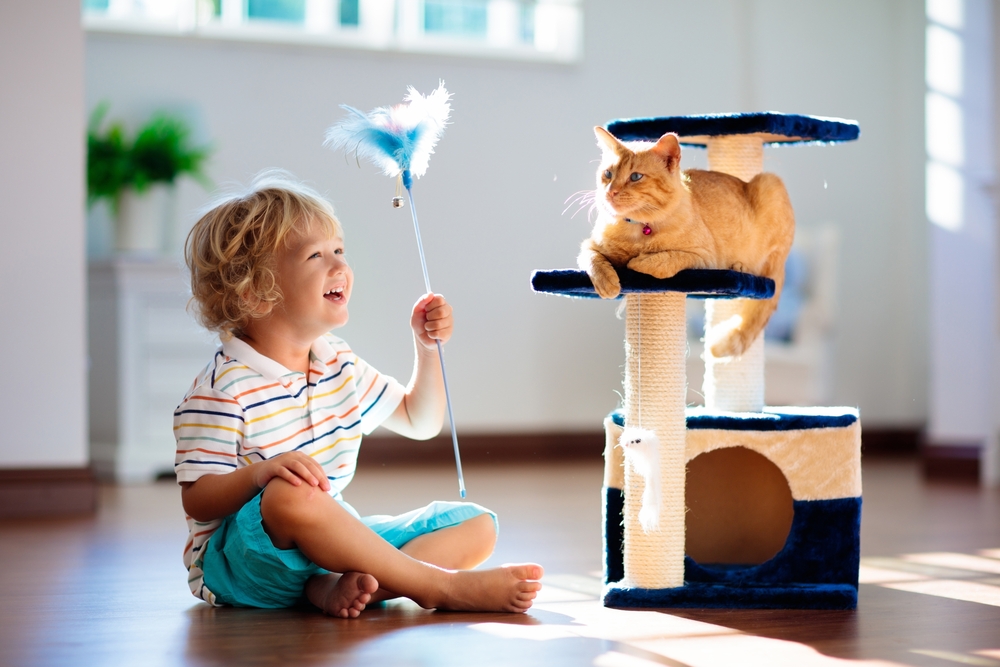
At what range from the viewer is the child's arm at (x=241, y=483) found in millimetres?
1476

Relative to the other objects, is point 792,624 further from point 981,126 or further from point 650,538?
point 981,126

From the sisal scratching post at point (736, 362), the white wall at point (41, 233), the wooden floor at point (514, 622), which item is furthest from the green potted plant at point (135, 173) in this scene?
the sisal scratching post at point (736, 362)

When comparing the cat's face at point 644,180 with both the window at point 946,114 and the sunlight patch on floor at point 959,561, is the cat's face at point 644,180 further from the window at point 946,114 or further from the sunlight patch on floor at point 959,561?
the window at point 946,114

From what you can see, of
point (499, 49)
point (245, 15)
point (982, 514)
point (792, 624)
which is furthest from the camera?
point (499, 49)

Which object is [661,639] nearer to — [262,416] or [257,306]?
[262,416]

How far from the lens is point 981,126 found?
3.51 meters

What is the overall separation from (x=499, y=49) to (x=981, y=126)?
5.77 feet

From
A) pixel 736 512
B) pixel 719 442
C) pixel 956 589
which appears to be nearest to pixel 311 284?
pixel 719 442

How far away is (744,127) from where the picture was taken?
5.78 feet

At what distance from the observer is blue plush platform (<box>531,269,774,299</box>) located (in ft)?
5.07

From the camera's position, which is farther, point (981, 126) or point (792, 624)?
point (981, 126)

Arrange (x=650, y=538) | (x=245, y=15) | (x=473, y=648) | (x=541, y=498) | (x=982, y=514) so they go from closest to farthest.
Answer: (x=473, y=648)
(x=650, y=538)
(x=982, y=514)
(x=541, y=498)
(x=245, y=15)

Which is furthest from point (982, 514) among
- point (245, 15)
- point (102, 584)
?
point (245, 15)

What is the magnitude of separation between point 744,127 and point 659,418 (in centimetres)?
50
